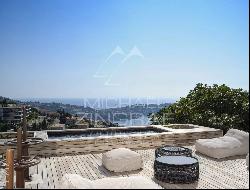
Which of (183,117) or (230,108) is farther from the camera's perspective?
(183,117)

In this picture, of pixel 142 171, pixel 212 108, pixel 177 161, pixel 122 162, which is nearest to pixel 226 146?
pixel 177 161

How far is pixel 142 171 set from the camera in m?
6.21

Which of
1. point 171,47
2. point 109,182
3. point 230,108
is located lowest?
point 109,182

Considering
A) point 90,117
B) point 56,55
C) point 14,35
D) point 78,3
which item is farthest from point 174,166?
point 56,55

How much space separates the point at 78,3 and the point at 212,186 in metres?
11.9

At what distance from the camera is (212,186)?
5.14 meters

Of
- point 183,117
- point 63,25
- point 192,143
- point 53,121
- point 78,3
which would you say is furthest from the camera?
point 63,25

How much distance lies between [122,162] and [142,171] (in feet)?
1.58

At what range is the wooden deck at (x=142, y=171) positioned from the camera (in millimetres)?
5262

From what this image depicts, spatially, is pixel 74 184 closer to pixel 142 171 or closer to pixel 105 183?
pixel 105 183

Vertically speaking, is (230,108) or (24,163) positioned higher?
(230,108)

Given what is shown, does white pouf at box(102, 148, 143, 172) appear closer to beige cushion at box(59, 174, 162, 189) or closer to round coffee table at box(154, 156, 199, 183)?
round coffee table at box(154, 156, 199, 183)

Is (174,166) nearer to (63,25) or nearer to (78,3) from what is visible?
(78,3)

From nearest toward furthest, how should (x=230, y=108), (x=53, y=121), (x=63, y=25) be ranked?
(x=53, y=121) → (x=230, y=108) → (x=63, y=25)
